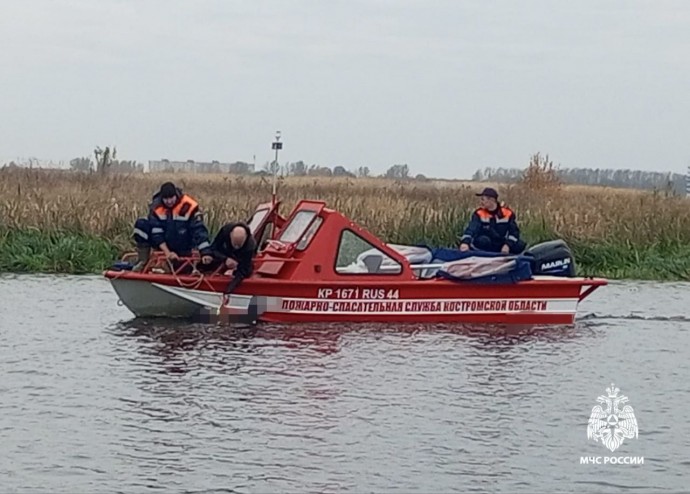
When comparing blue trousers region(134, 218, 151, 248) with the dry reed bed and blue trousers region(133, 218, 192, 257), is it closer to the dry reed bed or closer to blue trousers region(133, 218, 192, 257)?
blue trousers region(133, 218, 192, 257)

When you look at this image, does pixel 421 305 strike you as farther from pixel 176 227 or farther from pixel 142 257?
pixel 142 257

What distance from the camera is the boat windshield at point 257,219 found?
1691cm

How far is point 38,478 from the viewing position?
817 centimetres

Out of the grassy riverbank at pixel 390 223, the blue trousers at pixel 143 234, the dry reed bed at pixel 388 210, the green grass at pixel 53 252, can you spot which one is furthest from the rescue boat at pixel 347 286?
the dry reed bed at pixel 388 210

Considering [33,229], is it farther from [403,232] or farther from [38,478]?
[38,478]

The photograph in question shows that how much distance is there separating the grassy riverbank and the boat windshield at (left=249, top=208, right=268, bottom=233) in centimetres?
571

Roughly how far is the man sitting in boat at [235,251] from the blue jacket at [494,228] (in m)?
3.06

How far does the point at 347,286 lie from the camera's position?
15.3 meters

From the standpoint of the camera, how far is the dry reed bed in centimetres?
2366

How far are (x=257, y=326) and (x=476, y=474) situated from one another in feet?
22.3

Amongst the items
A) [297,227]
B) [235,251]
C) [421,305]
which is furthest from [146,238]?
[421,305]

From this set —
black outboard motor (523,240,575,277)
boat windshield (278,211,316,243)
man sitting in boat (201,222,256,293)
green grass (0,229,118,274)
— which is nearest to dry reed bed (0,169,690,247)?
green grass (0,229,118,274)

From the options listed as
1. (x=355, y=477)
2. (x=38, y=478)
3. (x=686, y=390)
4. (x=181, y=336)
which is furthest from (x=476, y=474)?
(x=181, y=336)

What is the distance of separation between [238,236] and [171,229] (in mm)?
974
